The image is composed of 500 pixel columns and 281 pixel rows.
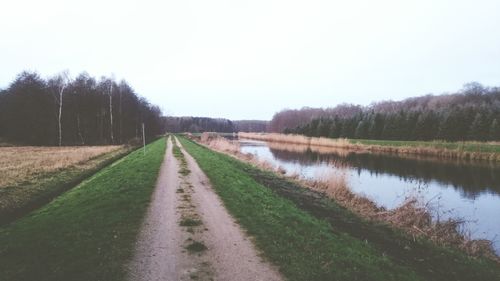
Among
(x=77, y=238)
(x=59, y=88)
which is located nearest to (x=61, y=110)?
(x=59, y=88)

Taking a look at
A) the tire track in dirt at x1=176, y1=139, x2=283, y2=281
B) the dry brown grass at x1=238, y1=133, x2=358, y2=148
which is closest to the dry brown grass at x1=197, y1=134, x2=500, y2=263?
the tire track in dirt at x1=176, y1=139, x2=283, y2=281

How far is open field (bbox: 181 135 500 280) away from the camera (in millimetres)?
7129

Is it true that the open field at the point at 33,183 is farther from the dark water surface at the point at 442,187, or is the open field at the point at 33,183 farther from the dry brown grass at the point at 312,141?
the dry brown grass at the point at 312,141

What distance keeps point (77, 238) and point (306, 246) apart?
5.13 meters

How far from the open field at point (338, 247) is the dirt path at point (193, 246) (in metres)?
0.45

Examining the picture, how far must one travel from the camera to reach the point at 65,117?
56.5 m

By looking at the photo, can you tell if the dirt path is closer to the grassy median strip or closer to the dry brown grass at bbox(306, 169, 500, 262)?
the grassy median strip

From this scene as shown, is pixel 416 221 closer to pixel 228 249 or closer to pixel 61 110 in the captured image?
pixel 228 249

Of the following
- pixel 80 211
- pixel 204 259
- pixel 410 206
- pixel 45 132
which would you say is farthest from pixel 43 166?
pixel 45 132

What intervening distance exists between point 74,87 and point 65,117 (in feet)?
16.6

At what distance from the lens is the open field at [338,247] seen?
713 cm

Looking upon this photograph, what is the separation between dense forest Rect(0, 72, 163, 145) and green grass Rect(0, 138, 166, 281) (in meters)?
42.3

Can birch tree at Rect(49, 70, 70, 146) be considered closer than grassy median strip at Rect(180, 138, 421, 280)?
No

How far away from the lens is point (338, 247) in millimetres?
8430
